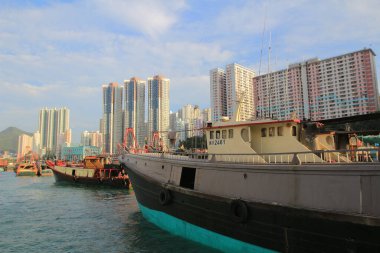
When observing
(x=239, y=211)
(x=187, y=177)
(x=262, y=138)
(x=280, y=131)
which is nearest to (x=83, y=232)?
(x=187, y=177)

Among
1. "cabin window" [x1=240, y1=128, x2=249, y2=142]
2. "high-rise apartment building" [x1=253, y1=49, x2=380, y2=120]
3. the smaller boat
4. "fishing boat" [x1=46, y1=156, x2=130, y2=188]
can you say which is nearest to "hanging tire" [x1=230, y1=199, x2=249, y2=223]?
"cabin window" [x1=240, y1=128, x2=249, y2=142]

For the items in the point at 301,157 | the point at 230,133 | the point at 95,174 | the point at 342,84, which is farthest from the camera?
the point at 342,84

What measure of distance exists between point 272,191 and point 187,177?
15.9 ft

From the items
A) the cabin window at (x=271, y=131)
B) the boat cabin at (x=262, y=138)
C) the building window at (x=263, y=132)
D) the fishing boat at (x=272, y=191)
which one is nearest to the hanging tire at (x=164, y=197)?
the fishing boat at (x=272, y=191)

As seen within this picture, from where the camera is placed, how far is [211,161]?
38.1 ft

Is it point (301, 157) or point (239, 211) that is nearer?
point (239, 211)

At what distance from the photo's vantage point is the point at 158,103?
Answer: 327ft

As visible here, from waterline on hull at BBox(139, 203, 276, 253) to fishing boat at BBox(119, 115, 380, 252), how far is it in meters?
0.03

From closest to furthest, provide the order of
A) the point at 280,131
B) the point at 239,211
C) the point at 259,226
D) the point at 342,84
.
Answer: the point at 259,226 < the point at 239,211 < the point at 280,131 < the point at 342,84

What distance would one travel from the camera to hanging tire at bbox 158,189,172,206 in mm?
13238

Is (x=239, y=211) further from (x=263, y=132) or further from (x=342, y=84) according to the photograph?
(x=342, y=84)

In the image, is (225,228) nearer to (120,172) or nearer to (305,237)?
(305,237)

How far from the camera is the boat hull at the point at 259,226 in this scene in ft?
24.1

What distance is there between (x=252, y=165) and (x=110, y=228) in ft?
33.4
